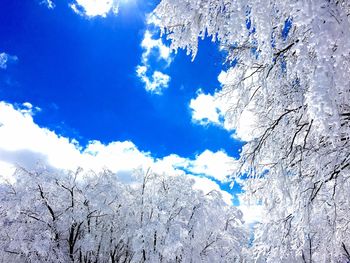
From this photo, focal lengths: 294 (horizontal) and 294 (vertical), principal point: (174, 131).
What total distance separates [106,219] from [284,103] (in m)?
16.5

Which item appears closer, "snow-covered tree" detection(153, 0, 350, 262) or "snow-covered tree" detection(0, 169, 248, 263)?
"snow-covered tree" detection(153, 0, 350, 262)

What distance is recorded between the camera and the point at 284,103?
3.83 m

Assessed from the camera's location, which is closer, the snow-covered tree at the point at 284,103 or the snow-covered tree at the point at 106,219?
the snow-covered tree at the point at 284,103

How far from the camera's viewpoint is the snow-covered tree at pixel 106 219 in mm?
14039

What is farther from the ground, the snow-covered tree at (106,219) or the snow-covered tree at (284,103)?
the snow-covered tree at (106,219)

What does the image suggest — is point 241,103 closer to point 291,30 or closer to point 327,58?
point 291,30

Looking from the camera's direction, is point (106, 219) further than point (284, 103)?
Yes

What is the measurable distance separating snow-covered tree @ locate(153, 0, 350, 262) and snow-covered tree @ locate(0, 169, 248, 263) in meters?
10.3

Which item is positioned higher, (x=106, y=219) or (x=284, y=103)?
(x=106, y=219)

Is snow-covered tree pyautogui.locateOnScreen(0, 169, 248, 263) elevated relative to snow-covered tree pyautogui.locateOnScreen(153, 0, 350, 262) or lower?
elevated

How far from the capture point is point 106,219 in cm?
1817

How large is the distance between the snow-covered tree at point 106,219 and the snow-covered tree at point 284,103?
10.3 m

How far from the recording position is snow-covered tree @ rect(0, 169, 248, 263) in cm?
1404

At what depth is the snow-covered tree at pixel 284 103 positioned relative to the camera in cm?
164
